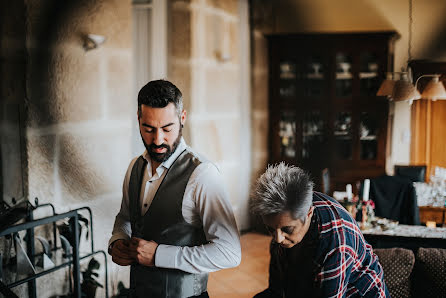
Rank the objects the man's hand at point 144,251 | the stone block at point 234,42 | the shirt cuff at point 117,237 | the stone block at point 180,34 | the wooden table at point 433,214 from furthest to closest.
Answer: the stone block at point 234,42 → the wooden table at point 433,214 → the stone block at point 180,34 → the shirt cuff at point 117,237 → the man's hand at point 144,251

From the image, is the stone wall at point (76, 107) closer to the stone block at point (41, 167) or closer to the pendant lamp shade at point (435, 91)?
the stone block at point (41, 167)

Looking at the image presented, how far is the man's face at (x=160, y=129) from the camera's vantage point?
4.87 feet

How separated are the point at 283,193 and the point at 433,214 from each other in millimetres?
3966

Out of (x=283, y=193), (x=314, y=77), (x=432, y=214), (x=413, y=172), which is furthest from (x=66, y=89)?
(x=413, y=172)

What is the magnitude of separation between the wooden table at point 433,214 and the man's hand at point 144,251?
396 centimetres

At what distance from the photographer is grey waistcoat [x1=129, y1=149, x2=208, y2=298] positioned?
1.49 meters

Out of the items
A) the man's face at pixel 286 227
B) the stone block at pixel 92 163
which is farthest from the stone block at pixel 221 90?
the man's face at pixel 286 227

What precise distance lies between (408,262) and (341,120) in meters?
3.46

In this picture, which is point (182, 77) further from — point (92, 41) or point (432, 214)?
point (432, 214)

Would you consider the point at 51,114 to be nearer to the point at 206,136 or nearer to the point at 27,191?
the point at 27,191

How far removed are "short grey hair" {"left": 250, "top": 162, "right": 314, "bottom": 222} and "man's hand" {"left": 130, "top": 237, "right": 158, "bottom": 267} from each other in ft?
1.14

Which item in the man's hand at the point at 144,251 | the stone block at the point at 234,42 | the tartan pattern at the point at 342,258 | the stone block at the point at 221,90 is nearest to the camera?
the tartan pattern at the point at 342,258

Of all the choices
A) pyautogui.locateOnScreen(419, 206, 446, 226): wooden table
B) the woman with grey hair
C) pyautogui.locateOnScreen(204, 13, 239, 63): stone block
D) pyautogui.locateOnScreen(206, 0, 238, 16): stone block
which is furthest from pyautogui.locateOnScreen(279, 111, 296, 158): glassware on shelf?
the woman with grey hair

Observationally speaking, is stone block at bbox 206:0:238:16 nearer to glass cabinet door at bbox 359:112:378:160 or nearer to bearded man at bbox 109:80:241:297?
glass cabinet door at bbox 359:112:378:160
